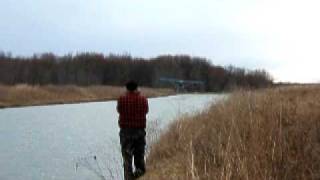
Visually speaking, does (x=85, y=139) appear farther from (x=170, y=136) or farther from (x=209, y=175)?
(x=209, y=175)

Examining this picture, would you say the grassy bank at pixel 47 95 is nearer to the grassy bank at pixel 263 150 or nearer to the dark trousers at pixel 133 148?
the dark trousers at pixel 133 148

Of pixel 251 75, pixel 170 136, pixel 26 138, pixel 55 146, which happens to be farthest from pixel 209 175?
pixel 251 75

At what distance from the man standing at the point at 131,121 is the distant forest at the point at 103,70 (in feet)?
296

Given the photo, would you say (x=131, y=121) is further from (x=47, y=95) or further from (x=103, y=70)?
(x=103, y=70)

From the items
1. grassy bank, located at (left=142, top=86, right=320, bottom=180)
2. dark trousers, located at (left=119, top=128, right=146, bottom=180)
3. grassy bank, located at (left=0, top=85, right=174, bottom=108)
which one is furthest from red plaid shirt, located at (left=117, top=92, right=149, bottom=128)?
grassy bank, located at (left=0, top=85, right=174, bottom=108)

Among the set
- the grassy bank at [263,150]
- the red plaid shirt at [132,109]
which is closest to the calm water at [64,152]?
the red plaid shirt at [132,109]

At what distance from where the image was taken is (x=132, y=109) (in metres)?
11.2

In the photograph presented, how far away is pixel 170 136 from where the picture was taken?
14727 millimetres

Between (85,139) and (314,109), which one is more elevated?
(314,109)

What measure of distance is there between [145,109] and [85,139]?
538 inches

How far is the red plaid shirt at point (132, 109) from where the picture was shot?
11122 millimetres

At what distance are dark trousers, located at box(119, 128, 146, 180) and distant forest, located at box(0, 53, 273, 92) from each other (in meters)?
89.9

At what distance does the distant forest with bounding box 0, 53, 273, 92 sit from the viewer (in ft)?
354

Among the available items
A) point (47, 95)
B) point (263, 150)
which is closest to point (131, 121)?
point (263, 150)
